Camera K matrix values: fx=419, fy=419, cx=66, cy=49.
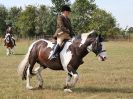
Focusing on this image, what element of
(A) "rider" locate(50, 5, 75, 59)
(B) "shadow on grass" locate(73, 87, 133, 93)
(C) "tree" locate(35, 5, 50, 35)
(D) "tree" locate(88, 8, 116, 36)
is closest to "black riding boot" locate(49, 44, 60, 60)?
(A) "rider" locate(50, 5, 75, 59)

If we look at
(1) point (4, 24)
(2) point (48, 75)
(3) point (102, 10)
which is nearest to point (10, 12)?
(1) point (4, 24)

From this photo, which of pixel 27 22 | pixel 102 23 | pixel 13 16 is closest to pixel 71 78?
pixel 27 22

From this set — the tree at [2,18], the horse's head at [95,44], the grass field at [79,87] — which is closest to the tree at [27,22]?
the tree at [2,18]

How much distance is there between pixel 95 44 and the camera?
1170 centimetres

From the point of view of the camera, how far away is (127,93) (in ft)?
38.9

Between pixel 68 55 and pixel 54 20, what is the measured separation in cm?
7064

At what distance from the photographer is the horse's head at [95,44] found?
11609 mm

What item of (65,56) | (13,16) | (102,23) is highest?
(13,16)

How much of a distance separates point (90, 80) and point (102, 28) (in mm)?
72210

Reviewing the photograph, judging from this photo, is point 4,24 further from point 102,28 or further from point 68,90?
point 68,90

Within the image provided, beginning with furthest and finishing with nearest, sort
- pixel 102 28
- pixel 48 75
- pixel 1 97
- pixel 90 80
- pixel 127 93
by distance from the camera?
pixel 102 28
pixel 48 75
pixel 90 80
pixel 127 93
pixel 1 97

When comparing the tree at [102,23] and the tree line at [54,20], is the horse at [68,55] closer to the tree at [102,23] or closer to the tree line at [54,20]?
the tree line at [54,20]

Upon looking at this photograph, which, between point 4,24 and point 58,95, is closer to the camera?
point 58,95

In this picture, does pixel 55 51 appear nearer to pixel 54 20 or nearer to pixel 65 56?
pixel 65 56
